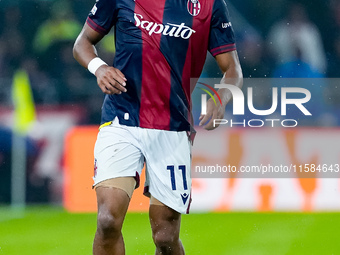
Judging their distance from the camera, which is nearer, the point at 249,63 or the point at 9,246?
the point at 9,246

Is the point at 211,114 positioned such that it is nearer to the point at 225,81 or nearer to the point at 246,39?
the point at 225,81

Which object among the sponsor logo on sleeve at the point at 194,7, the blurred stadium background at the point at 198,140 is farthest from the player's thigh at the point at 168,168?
the blurred stadium background at the point at 198,140

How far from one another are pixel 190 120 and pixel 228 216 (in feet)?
10.2

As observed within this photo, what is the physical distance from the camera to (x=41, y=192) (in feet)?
25.9

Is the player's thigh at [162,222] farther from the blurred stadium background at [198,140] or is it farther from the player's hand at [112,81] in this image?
the blurred stadium background at [198,140]

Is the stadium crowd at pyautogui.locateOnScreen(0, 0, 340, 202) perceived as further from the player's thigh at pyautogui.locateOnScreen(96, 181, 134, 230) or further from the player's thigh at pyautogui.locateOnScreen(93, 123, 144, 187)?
the player's thigh at pyautogui.locateOnScreen(96, 181, 134, 230)

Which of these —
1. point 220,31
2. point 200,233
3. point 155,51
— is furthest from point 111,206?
point 200,233

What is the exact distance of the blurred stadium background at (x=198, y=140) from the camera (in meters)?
7.02

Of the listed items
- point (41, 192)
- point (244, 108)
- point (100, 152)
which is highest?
point (100, 152)

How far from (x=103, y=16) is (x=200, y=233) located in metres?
A: 2.74

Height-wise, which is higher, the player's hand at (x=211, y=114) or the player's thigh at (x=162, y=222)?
the player's hand at (x=211, y=114)

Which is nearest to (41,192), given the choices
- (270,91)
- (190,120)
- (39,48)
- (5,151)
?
(5,151)

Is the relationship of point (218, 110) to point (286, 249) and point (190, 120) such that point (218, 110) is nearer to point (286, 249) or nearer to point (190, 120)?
point (190, 120)

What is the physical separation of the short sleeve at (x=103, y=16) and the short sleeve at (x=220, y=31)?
555 millimetres
